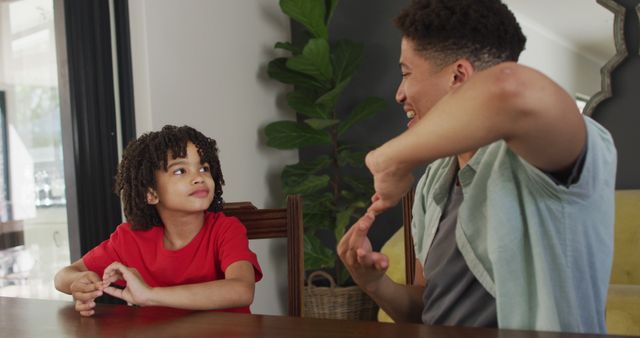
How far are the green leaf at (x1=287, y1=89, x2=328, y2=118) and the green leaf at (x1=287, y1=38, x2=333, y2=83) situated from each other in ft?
0.47

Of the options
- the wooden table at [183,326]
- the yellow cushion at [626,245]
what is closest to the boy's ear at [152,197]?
the wooden table at [183,326]

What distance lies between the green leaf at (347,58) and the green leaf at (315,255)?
82 cm

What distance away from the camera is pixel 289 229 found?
1582mm

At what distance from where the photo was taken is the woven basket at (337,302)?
3.40 m

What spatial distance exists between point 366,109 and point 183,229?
1.83m

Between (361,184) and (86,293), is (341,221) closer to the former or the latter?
(361,184)

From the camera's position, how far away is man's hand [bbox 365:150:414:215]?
2.82ft

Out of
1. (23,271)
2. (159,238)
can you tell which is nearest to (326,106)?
(23,271)

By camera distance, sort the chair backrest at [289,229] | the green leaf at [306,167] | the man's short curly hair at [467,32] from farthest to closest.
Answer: the green leaf at [306,167]
the chair backrest at [289,229]
the man's short curly hair at [467,32]

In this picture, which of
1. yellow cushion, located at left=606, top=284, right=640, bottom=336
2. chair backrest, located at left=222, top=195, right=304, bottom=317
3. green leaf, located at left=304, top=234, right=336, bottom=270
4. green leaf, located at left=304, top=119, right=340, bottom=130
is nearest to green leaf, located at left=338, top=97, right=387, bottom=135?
green leaf, located at left=304, top=119, right=340, bottom=130

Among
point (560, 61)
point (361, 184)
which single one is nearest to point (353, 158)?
point (361, 184)

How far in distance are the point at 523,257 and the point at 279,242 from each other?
9.38 ft

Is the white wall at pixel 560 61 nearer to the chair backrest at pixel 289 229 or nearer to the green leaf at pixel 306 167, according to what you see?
the green leaf at pixel 306 167

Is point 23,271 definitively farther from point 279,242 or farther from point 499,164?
point 499,164
